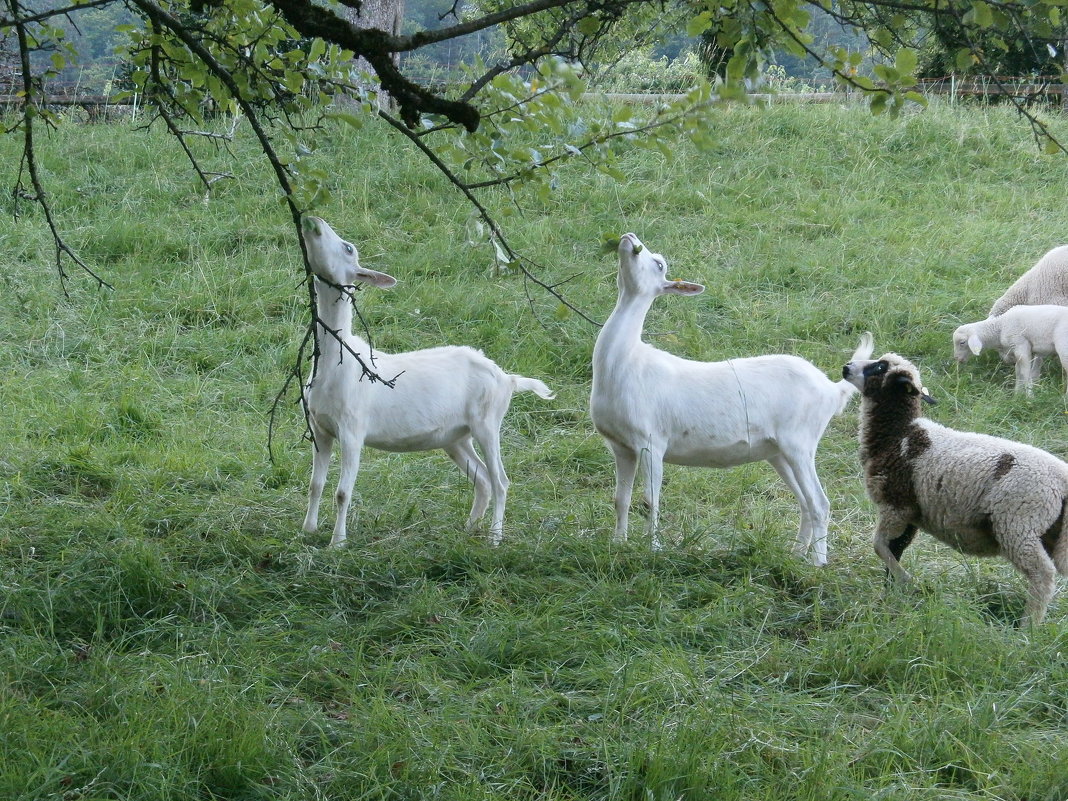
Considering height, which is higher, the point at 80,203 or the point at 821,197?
the point at 821,197

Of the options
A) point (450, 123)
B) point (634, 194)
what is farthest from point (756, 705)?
point (634, 194)

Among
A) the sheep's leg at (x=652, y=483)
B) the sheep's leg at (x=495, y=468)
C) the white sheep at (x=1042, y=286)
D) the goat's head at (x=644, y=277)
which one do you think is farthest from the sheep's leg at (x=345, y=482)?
the white sheep at (x=1042, y=286)

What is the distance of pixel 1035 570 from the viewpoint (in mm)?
4734

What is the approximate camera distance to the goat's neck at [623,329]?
5848mm

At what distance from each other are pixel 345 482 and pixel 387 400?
0.50 meters

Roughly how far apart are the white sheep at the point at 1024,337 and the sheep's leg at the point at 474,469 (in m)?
4.44

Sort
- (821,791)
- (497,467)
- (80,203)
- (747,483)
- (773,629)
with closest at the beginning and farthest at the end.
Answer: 1. (821,791)
2. (773,629)
3. (497,467)
4. (747,483)
5. (80,203)

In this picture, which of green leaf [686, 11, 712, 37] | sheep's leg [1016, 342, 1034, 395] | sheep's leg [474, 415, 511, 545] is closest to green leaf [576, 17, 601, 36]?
green leaf [686, 11, 712, 37]

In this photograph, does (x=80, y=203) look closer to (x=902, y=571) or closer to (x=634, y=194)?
(x=634, y=194)

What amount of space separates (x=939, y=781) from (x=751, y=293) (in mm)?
7032

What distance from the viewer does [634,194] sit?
473 inches

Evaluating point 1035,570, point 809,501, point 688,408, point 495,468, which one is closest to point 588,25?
point 688,408

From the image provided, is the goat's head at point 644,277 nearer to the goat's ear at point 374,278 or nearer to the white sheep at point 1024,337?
the goat's ear at point 374,278

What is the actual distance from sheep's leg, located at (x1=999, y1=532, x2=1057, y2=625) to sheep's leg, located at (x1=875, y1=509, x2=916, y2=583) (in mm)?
536
